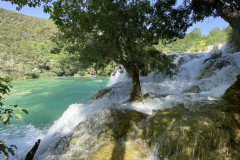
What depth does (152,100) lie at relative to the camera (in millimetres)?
6648

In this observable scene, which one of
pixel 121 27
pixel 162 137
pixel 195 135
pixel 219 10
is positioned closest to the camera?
pixel 195 135

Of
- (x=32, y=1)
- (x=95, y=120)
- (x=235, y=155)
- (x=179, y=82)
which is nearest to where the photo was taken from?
(x=235, y=155)

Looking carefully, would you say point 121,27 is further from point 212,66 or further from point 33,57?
point 33,57

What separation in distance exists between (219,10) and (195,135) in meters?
3.86

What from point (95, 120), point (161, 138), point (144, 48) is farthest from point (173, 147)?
point (144, 48)

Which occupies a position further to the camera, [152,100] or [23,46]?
[23,46]

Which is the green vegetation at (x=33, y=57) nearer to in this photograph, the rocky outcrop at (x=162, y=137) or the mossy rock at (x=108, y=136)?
the mossy rock at (x=108, y=136)

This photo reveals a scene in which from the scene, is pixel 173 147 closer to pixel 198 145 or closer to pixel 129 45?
pixel 198 145

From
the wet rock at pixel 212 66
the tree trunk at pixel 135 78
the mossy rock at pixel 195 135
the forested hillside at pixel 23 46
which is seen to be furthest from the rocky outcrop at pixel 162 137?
the wet rock at pixel 212 66

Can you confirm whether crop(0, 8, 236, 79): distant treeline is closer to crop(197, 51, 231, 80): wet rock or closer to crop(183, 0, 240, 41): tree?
crop(183, 0, 240, 41): tree

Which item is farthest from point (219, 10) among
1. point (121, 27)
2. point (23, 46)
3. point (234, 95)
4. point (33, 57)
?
point (23, 46)

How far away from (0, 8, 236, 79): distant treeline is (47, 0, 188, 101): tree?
1059 millimetres

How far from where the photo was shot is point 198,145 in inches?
128

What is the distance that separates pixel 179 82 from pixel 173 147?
273 inches
